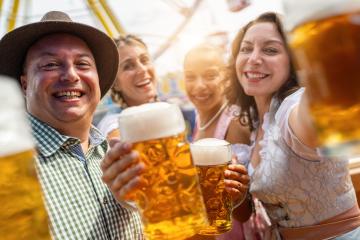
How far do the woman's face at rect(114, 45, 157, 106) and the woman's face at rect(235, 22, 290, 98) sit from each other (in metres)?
1.14

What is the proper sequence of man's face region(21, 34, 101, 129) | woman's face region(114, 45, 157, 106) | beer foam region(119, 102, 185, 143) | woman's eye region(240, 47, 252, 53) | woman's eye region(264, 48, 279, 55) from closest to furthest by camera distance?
beer foam region(119, 102, 185, 143) → man's face region(21, 34, 101, 129) → woman's eye region(264, 48, 279, 55) → woman's eye region(240, 47, 252, 53) → woman's face region(114, 45, 157, 106)

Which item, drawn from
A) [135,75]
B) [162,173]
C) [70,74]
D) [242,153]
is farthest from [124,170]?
[135,75]

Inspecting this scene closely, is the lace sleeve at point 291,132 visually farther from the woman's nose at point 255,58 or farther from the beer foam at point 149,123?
the woman's nose at point 255,58

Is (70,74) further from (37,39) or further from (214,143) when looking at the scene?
(214,143)

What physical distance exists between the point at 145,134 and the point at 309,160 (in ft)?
2.76

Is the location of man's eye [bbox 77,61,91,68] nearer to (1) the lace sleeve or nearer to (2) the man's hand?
(2) the man's hand

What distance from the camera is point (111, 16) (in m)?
11.6

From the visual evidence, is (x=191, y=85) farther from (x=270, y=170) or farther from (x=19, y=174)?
(x=19, y=174)

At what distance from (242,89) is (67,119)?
47.9 inches

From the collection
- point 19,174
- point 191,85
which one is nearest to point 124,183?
point 19,174

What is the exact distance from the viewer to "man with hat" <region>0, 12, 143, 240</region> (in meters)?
1.24

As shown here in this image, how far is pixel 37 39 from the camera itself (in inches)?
61.6

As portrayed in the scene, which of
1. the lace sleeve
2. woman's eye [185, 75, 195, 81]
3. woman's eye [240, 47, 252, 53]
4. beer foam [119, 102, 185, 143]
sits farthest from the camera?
woman's eye [185, 75, 195, 81]

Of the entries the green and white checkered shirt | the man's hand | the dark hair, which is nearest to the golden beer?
the man's hand
